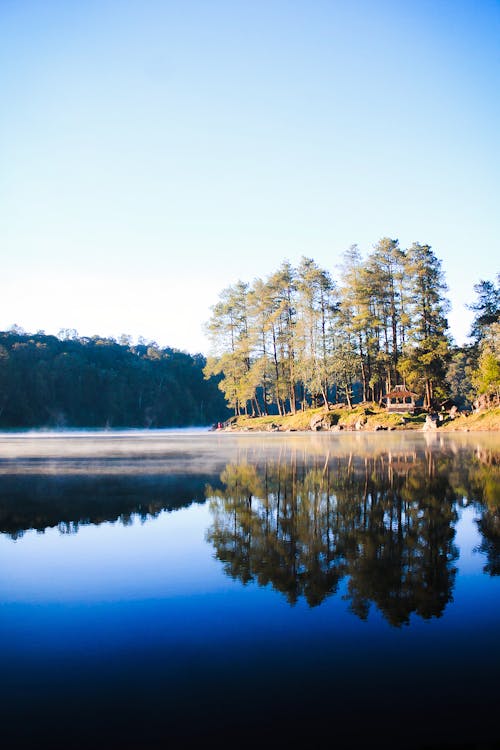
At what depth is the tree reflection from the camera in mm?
4789

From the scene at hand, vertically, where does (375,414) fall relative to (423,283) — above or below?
below

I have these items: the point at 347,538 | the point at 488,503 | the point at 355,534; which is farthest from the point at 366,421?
the point at 347,538

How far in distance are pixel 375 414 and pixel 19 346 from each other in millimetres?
80883

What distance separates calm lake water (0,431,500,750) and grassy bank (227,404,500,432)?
38.5 m

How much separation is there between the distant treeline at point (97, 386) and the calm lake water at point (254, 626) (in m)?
102

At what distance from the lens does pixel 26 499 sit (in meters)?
10.7

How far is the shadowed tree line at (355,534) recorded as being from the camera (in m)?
4.83

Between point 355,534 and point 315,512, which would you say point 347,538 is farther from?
point 315,512

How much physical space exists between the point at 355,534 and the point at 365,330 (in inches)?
2013

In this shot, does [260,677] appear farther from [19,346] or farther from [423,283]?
[19,346]

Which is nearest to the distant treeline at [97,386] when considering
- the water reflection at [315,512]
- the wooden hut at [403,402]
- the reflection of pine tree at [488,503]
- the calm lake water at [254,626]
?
the wooden hut at [403,402]

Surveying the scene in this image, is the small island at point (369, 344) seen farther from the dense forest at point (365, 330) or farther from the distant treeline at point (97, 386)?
the distant treeline at point (97, 386)

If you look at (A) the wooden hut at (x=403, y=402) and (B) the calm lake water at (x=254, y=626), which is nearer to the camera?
(B) the calm lake water at (x=254, y=626)

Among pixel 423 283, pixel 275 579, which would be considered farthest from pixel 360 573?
pixel 423 283
